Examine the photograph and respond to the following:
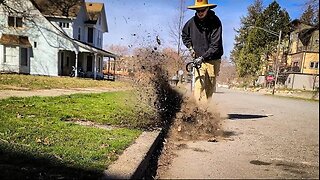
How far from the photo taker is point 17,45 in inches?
1131

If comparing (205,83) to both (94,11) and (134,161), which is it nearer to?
(134,161)

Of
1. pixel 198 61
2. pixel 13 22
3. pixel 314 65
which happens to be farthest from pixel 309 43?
pixel 13 22

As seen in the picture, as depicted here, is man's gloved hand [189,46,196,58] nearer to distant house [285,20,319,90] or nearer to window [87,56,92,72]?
distant house [285,20,319,90]

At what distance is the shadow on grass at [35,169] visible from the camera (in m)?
2.45

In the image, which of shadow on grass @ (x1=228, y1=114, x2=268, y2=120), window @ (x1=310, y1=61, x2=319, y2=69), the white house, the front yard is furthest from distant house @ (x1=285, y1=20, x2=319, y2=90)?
the white house

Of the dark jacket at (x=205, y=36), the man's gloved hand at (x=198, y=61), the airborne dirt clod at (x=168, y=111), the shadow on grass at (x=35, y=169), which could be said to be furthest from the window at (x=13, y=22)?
the shadow on grass at (x=35, y=169)

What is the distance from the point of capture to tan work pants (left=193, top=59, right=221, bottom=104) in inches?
168

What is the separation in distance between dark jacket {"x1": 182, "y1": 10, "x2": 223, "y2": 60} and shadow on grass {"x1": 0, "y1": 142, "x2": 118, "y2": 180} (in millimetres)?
1910

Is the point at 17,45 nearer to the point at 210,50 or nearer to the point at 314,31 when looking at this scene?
the point at 210,50

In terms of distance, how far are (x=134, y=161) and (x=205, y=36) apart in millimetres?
1875

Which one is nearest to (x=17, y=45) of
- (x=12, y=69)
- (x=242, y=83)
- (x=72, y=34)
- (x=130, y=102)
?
(x=12, y=69)

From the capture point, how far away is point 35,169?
2594mm

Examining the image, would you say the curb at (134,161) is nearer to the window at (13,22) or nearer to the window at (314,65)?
the window at (314,65)

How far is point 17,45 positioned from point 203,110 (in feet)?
91.6
